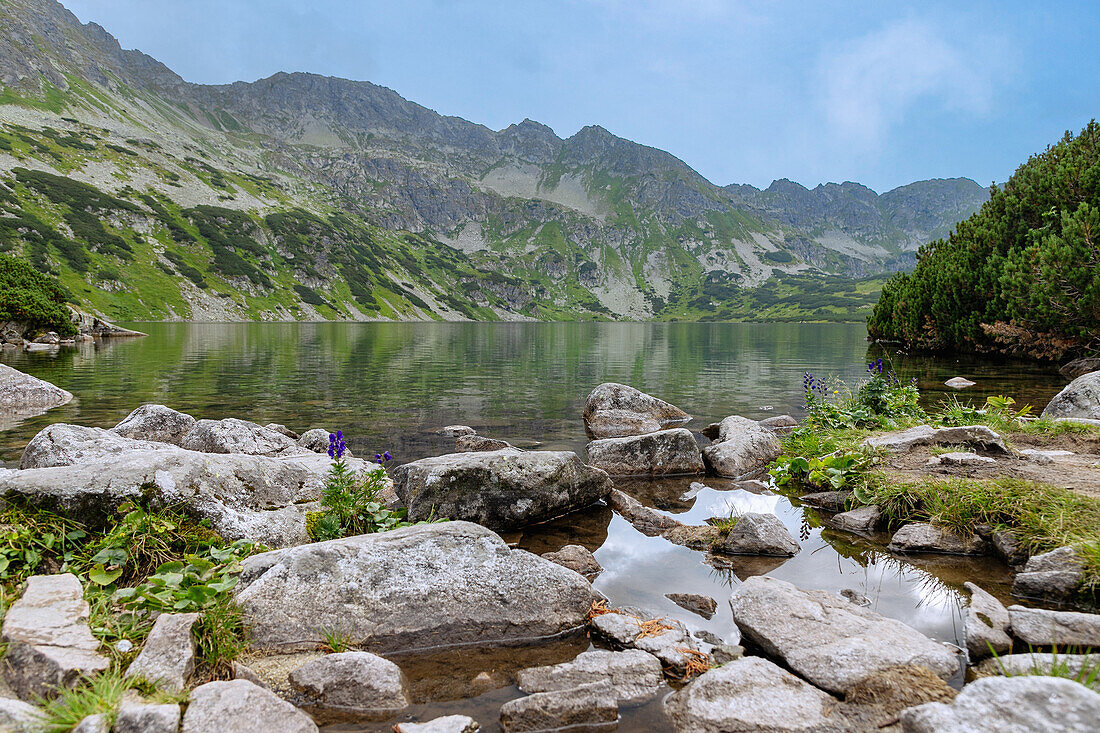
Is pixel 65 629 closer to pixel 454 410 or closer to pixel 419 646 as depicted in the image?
pixel 419 646

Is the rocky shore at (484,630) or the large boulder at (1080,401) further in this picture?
the large boulder at (1080,401)

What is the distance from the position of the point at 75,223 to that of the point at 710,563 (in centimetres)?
19596

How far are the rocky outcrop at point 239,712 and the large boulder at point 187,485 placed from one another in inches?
160

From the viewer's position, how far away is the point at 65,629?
471 cm

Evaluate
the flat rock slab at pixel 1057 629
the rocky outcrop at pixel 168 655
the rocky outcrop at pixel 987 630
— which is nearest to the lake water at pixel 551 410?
the rocky outcrop at pixel 987 630

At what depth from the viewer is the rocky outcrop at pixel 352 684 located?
15.9 ft

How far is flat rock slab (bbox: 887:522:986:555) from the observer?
315 inches

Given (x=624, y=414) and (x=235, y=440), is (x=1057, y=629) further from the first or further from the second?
(x=624, y=414)

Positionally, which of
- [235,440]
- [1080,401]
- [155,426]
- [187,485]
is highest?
[1080,401]

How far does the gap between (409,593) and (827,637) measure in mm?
4527

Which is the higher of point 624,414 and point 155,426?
point 155,426

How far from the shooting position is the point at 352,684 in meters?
4.93

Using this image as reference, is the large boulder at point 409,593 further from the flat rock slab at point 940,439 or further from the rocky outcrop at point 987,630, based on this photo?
the flat rock slab at point 940,439

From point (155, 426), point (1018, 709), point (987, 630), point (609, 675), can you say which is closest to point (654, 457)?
point (987, 630)
